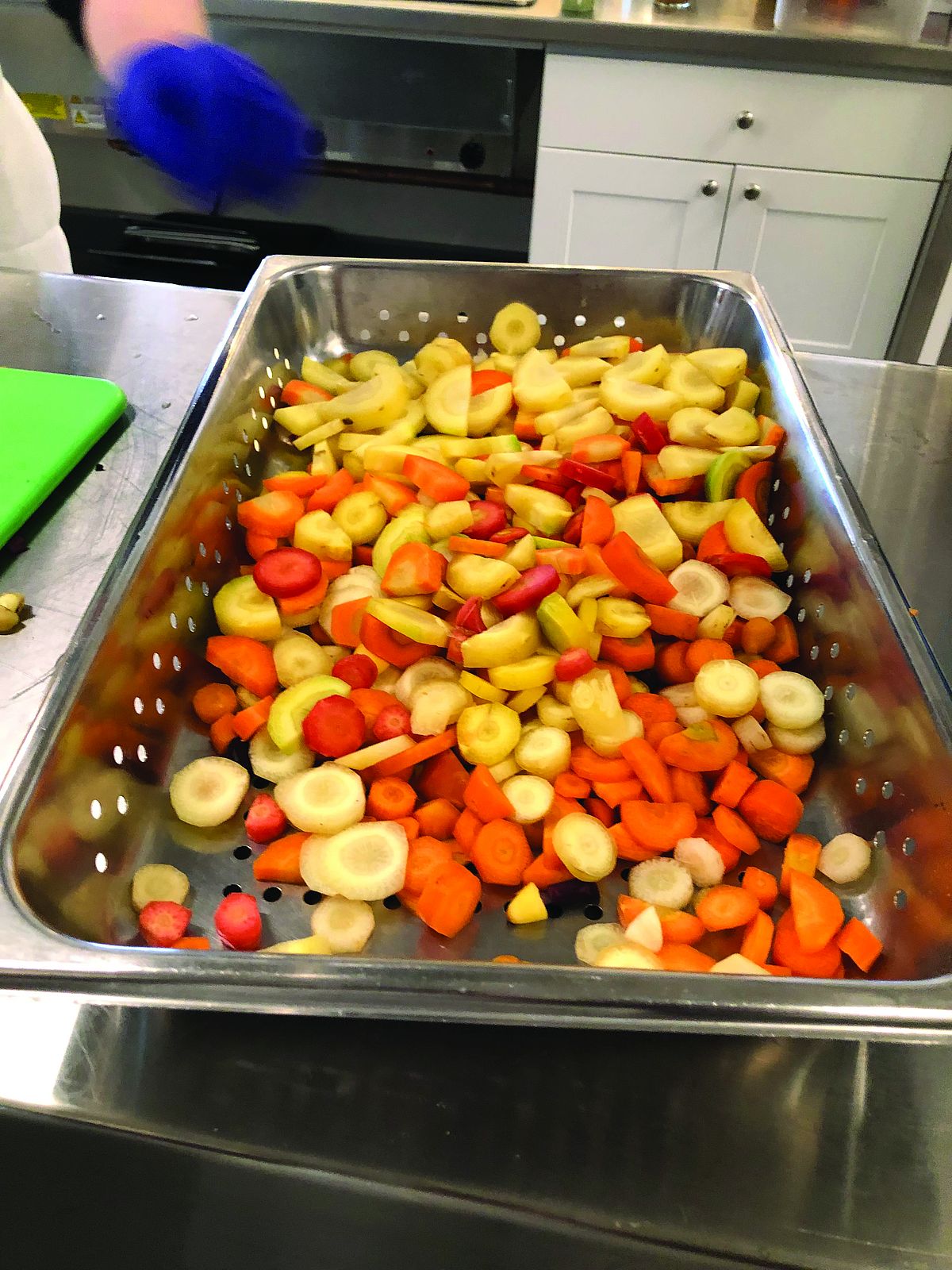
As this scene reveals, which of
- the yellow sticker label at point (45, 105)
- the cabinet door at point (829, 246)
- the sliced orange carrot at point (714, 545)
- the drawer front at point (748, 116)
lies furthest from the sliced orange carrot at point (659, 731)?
the yellow sticker label at point (45, 105)

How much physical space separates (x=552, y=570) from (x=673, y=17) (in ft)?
5.48

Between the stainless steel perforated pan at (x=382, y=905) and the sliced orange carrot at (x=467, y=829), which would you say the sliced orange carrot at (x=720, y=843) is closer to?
the stainless steel perforated pan at (x=382, y=905)

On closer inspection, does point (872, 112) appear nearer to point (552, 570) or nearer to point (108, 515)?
point (552, 570)

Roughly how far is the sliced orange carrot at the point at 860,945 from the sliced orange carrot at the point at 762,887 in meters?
0.07

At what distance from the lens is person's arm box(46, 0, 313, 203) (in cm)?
191

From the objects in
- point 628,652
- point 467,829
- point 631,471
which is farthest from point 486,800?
point 631,471

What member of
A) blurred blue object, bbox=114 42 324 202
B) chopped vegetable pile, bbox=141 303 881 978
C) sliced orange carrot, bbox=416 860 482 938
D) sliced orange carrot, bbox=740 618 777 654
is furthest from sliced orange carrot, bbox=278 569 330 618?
blurred blue object, bbox=114 42 324 202

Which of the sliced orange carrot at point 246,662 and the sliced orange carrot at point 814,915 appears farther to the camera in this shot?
the sliced orange carrot at point 246,662

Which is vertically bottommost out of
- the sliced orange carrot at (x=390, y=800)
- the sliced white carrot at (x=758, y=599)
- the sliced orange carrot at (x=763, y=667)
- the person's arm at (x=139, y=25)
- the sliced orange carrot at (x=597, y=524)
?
the sliced orange carrot at (x=390, y=800)

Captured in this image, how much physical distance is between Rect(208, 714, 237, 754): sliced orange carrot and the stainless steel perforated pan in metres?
0.02

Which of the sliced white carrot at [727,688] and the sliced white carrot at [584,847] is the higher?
the sliced white carrot at [727,688]

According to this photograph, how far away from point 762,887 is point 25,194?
1449 mm

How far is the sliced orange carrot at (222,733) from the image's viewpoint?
35.5 inches

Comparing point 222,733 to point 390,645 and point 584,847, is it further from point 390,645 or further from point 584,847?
point 584,847
